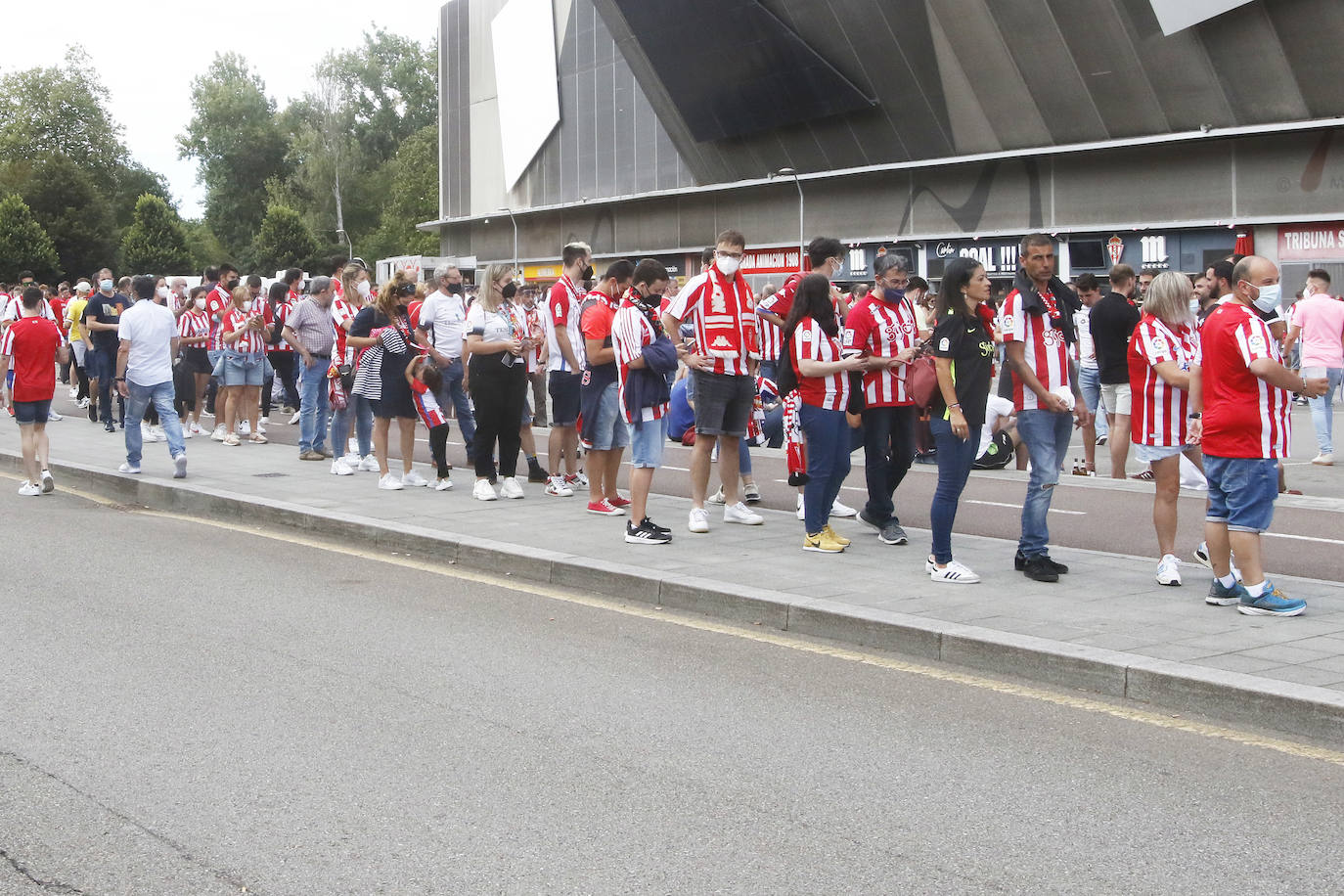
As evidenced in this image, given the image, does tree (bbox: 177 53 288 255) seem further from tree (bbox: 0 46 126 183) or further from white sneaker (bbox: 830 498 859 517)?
white sneaker (bbox: 830 498 859 517)

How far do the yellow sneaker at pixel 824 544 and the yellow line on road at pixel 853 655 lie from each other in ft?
4.86

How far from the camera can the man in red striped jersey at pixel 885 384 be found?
31.0 feet

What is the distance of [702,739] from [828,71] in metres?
31.3

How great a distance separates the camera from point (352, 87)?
9731cm

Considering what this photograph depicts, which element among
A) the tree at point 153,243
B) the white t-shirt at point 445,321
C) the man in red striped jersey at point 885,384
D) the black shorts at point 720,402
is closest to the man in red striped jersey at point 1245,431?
the man in red striped jersey at point 885,384

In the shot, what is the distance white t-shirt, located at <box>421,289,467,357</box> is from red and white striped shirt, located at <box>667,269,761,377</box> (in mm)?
3919

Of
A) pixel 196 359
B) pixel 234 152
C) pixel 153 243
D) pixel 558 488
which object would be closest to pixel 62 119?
pixel 234 152

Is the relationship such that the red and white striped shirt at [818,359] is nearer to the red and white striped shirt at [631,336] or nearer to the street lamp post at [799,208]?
the red and white striped shirt at [631,336]

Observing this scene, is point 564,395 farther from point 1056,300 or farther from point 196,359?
point 196,359

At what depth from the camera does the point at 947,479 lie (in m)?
8.20

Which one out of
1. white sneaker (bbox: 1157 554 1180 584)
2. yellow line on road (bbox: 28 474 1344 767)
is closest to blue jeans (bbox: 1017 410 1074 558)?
white sneaker (bbox: 1157 554 1180 584)

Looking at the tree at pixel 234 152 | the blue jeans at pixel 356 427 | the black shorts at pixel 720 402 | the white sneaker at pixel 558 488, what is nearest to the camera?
the black shorts at pixel 720 402

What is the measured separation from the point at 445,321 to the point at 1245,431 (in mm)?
7954

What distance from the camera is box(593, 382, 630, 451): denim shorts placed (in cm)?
1092
